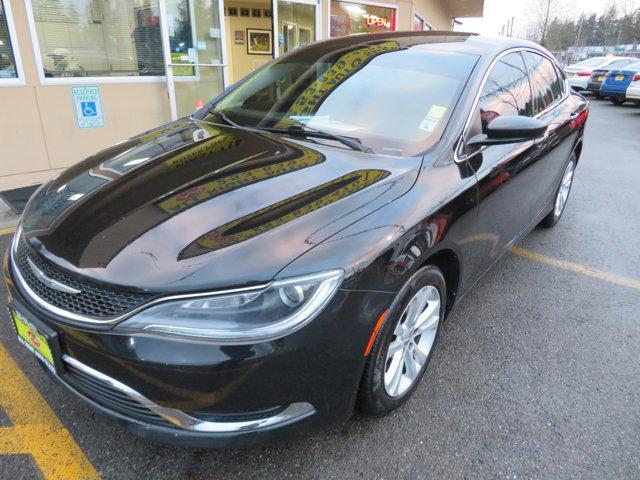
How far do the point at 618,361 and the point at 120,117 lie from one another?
5737mm

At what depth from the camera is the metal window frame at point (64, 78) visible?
5.19 m

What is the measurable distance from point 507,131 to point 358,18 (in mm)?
8045

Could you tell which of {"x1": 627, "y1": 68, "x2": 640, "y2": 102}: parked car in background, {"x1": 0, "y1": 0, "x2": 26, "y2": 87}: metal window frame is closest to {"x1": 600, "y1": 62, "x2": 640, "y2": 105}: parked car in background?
{"x1": 627, "y1": 68, "x2": 640, "y2": 102}: parked car in background

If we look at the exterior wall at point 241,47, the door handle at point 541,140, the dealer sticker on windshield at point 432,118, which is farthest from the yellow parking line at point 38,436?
the exterior wall at point 241,47

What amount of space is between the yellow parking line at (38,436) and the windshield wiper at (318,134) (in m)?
1.77

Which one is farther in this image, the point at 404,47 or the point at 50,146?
the point at 50,146

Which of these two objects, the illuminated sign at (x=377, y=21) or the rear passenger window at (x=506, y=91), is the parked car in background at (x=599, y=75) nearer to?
the illuminated sign at (x=377, y=21)

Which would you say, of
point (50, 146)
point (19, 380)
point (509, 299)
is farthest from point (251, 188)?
point (50, 146)

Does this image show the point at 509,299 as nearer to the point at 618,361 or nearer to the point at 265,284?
the point at 618,361

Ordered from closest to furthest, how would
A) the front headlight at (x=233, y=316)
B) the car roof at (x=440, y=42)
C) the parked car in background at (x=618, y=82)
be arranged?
the front headlight at (x=233, y=316) < the car roof at (x=440, y=42) < the parked car in background at (x=618, y=82)

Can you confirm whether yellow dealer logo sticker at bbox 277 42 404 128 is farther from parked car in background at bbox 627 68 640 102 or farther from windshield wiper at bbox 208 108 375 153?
parked car in background at bbox 627 68 640 102

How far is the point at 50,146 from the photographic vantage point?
18.1 ft

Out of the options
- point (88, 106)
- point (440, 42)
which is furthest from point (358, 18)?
point (440, 42)

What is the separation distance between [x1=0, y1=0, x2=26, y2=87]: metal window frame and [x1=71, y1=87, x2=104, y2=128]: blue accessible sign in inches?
20.9
